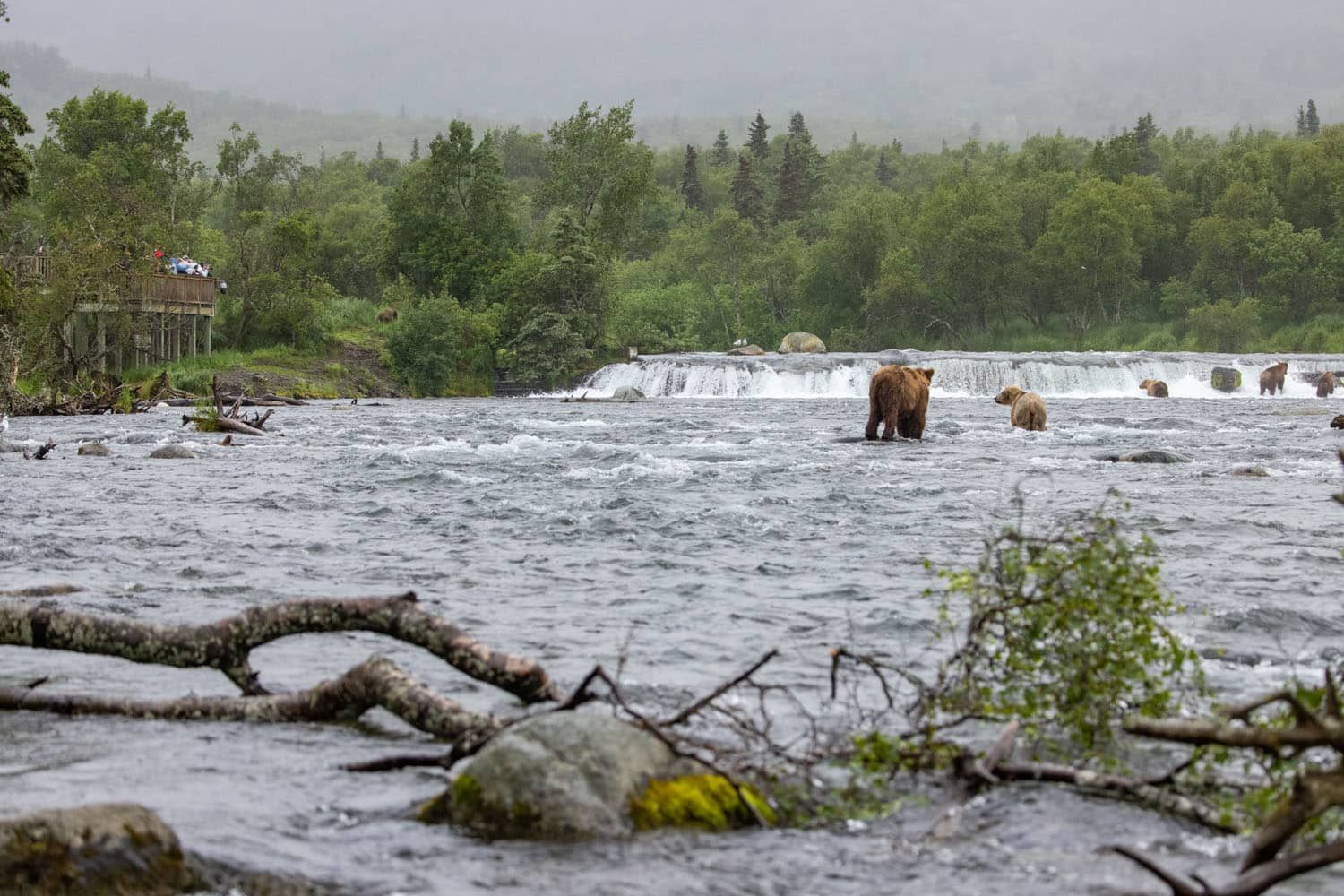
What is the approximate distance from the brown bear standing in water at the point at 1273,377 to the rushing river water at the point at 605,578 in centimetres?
2142

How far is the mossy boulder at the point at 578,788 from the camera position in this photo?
5516 millimetres

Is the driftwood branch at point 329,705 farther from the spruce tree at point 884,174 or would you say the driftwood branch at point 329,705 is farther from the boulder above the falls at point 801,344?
the spruce tree at point 884,174

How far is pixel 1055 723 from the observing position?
686 cm

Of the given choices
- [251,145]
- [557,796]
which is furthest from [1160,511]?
[251,145]

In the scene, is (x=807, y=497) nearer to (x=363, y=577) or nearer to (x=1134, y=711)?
(x=363, y=577)

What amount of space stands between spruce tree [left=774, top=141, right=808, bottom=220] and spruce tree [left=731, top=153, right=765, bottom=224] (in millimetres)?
3842

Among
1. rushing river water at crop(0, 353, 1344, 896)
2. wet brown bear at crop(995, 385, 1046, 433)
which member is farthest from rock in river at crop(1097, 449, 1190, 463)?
wet brown bear at crop(995, 385, 1046, 433)

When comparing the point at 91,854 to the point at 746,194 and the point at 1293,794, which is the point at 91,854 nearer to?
the point at 1293,794

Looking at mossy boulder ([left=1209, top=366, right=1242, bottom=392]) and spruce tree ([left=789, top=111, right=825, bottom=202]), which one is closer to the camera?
mossy boulder ([left=1209, top=366, right=1242, bottom=392])

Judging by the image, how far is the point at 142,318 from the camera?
4922 centimetres

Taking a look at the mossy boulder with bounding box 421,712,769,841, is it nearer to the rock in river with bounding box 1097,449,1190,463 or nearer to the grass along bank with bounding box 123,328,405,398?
the rock in river with bounding box 1097,449,1190,463

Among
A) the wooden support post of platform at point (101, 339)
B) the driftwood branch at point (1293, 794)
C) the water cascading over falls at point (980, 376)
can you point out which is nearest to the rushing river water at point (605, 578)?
the driftwood branch at point (1293, 794)

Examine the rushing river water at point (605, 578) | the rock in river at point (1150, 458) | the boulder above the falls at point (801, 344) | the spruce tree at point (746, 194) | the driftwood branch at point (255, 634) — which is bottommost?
the rushing river water at point (605, 578)

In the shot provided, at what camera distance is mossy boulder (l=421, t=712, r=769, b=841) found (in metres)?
5.52
